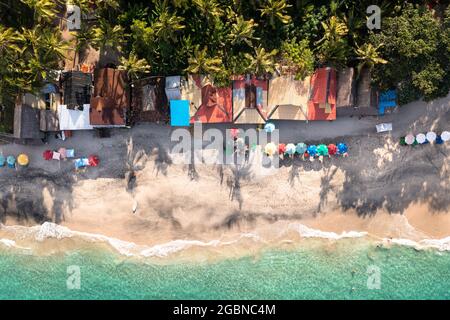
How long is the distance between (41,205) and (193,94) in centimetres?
1302

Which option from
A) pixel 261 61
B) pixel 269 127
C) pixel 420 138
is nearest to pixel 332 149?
pixel 269 127

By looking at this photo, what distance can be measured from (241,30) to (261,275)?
613 inches

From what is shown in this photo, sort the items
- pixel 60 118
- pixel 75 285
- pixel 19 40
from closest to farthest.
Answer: pixel 19 40, pixel 60 118, pixel 75 285

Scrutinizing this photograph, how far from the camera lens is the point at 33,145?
26703mm

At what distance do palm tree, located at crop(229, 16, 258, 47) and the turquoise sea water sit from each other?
13741mm

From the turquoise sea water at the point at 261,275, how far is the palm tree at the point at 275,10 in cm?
1424

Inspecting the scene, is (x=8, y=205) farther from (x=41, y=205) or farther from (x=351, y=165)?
(x=351, y=165)

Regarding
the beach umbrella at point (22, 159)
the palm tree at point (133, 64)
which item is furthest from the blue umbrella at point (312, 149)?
the beach umbrella at point (22, 159)

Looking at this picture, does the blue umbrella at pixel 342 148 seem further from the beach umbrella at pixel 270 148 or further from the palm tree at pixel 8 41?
the palm tree at pixel 8 41

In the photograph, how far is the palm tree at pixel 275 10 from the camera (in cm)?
2173

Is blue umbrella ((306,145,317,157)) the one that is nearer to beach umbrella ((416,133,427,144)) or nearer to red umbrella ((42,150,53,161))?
beach umbrella ((416,133,427,144))

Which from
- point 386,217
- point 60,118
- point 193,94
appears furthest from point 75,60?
point 386,217

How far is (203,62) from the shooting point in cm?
2281

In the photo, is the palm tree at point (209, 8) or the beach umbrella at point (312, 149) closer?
the palm tree at point (209, 8)
